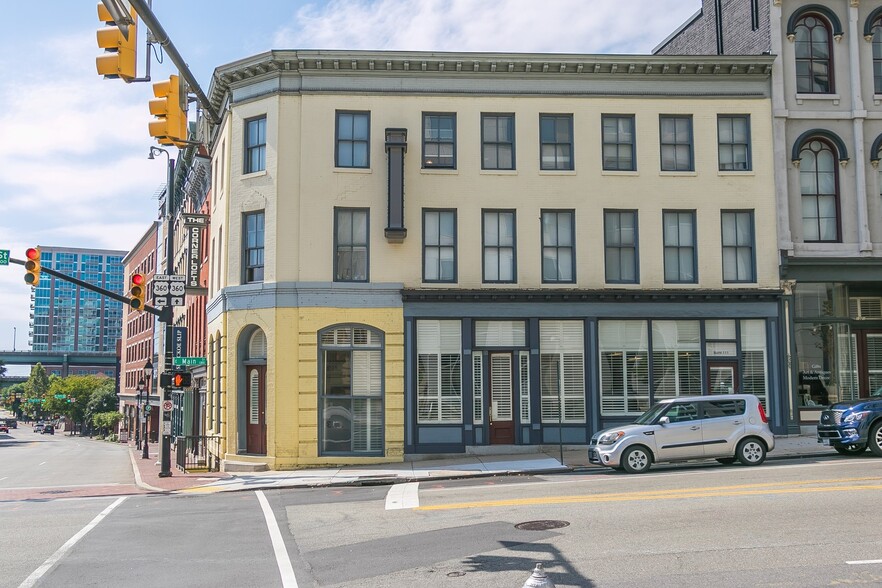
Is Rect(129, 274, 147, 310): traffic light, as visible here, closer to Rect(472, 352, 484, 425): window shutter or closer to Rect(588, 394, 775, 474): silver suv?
Rect(472, 352, 484, 425): window shutter

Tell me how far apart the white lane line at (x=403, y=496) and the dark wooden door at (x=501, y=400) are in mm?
5211

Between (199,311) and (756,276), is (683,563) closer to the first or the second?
(756,276)

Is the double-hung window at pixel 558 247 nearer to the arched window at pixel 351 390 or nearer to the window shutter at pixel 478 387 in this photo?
the window shutter at pixel 478 387

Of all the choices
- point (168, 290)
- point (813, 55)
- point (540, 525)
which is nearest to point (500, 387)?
point (168, 290)

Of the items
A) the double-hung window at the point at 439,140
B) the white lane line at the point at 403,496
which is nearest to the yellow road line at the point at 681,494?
the white lane line at the point at 403,496

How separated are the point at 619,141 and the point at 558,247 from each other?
3.73m

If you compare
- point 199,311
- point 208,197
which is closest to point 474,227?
point 208,197

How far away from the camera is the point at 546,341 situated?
1006 inches

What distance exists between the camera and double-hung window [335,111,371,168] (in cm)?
2548

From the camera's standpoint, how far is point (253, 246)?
2580 centimetres

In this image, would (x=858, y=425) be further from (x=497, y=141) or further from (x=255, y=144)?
(x=255, y=144)

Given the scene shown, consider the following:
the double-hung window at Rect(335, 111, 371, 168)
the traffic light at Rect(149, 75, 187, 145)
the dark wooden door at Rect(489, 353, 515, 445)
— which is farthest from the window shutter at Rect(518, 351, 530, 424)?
the traffic light at Rect(149, 75, 187, 145)

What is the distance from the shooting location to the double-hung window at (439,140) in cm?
2573

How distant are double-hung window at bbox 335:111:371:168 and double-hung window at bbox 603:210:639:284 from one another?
7322 millimetres
